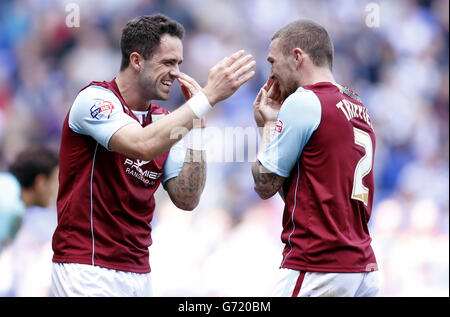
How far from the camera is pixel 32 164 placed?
5609 millimetres

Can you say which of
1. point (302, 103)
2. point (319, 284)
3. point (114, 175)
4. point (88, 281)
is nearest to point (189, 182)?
point (114, 175)

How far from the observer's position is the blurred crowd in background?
568 centimetres

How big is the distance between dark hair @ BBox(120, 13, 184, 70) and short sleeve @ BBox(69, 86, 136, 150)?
1.43ft

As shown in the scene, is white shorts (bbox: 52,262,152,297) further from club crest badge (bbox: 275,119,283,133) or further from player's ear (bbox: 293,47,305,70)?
player's ear (bbox: 293,47,305,70)

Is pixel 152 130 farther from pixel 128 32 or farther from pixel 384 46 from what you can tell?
pixel 384 46

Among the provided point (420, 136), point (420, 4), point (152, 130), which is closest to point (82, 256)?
point (152, 130)

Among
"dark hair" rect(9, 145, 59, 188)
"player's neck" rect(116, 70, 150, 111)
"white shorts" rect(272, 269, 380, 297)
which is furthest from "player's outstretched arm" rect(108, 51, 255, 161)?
"dark hair" rect(9, 145, 59, 188)

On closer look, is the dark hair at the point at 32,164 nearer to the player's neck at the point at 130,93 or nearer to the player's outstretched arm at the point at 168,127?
the player's neck at the point at 130,93

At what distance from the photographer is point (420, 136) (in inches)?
255

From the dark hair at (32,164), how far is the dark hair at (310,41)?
331cm

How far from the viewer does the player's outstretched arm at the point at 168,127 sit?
285 centimetres

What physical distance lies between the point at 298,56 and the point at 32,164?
347 centimetres

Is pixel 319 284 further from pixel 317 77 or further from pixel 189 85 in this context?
pixel 189 85

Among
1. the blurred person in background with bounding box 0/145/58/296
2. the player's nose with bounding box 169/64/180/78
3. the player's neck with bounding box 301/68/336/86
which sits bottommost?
the blurred person in background with bounding box 0/145/58/296
